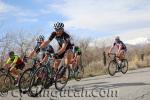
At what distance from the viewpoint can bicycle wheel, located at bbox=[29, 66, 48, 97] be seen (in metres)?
12.1

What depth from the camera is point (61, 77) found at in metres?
13.2

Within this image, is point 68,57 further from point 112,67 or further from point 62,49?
point 112,67

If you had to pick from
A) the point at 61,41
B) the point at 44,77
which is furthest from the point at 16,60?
the point at 44,77

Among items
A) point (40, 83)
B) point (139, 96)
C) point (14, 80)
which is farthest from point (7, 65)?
point (139, 96)

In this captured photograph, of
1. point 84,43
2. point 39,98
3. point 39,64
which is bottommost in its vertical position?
point 39,98

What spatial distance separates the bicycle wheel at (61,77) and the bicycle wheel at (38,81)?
76cm

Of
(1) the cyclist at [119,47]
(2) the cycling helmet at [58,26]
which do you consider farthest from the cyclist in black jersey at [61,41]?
(1) the cyclist at [119,47]

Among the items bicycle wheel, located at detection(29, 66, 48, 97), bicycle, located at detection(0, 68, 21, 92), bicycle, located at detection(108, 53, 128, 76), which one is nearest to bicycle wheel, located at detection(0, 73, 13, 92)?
bicycle, located at detection(0, 68, 21, 92)

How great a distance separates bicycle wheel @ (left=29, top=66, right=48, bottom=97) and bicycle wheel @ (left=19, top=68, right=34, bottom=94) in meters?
0.22

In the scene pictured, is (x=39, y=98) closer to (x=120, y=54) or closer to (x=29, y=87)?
(x=29, y=87)

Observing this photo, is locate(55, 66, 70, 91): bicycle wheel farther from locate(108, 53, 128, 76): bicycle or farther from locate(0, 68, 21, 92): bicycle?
locate(108, 53, 128, 76): bicycle

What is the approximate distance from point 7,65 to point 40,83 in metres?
4.10

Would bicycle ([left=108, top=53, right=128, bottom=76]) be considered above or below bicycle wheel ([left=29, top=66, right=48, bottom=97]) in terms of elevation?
above

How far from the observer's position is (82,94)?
12.4 metres
